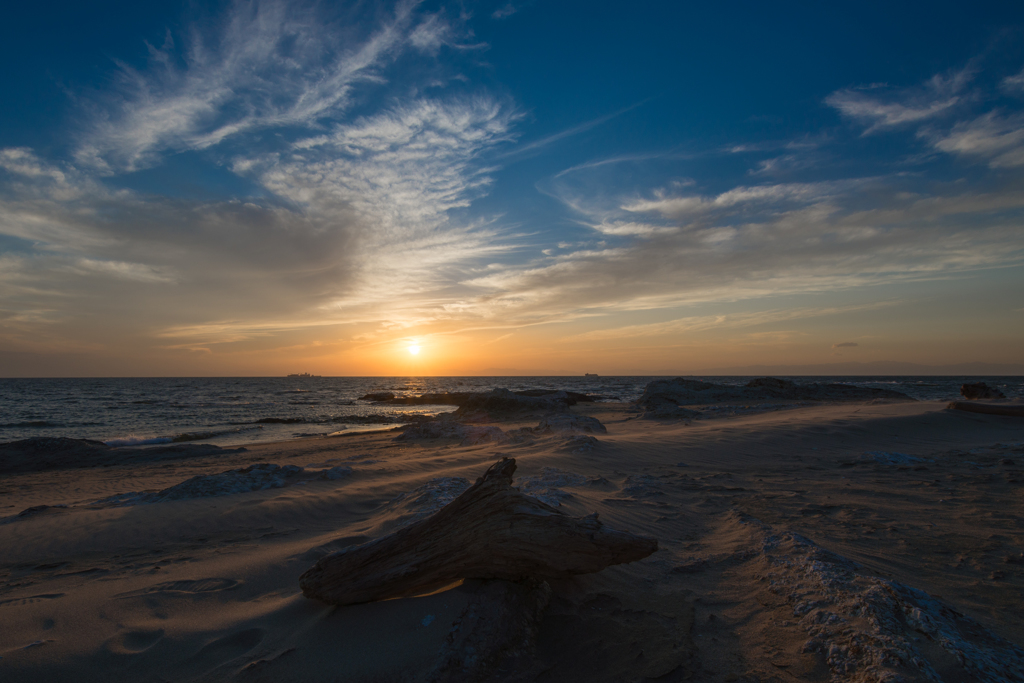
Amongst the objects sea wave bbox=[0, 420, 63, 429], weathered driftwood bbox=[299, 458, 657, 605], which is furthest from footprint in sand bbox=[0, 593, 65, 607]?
sea wave bbox=[0, 420, 63, 429]

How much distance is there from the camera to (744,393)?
79.3 feet

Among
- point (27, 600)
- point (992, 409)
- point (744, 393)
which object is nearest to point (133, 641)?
point (27, 600)

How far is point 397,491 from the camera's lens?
6.66 meters

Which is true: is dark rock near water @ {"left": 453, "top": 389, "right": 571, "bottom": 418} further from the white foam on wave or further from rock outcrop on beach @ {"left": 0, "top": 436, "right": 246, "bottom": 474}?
the white foam on wave

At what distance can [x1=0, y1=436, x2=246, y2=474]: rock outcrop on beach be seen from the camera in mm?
11258

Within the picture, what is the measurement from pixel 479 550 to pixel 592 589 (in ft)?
3.08

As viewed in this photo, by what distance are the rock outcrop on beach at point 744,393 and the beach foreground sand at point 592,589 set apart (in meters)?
16.2

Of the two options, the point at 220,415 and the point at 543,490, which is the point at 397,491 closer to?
the point at 543,490

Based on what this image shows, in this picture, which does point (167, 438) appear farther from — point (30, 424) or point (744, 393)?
point (744, 393)

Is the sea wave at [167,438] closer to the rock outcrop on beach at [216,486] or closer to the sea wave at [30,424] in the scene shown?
the sea wave at [30,424]

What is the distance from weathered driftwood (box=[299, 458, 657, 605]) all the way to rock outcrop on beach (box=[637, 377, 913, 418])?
20027mm

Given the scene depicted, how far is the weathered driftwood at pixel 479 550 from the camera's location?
292 cm

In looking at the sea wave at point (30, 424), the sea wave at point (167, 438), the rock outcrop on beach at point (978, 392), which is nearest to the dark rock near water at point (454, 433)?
the sea wave at point (167, 438)

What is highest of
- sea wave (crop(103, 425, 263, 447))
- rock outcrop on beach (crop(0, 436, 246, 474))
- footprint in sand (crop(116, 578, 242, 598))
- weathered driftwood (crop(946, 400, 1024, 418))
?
weathered driftwood (crop(946, 400, 1024, 418))
